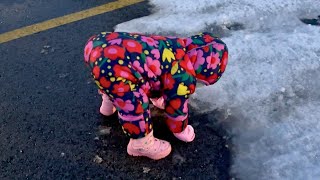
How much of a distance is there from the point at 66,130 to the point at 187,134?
681 mm

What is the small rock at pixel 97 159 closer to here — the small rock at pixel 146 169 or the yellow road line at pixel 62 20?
the small rock at pixel 146 169

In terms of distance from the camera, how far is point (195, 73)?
239cm

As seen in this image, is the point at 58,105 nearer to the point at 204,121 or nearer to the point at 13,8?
the point at 204,121

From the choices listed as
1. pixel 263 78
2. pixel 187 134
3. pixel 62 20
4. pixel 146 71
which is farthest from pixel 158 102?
pixel 62 20

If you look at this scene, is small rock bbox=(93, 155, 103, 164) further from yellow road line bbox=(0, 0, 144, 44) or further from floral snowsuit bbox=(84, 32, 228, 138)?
yellow road line bbox=(0, 0, 144, 44)

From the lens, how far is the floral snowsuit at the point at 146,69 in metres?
2.24

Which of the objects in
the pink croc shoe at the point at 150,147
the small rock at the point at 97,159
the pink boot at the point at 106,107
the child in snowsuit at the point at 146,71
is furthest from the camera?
the pink boot at the point at 106,107

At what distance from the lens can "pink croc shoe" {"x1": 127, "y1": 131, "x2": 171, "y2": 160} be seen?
96.9 inches

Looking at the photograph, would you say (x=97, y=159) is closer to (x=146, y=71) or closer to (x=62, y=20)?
(x=146, y=71)

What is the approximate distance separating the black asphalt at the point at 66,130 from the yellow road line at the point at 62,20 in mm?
83

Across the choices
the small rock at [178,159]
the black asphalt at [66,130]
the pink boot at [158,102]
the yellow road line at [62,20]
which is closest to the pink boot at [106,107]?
the black asphalt at [66,130]

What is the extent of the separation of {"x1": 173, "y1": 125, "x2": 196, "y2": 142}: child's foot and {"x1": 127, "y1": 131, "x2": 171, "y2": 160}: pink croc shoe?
0.09 metres

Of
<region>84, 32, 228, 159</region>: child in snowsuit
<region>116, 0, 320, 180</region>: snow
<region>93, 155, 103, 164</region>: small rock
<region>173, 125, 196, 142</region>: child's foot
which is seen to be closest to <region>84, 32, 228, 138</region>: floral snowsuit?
<region>84, 32, 228, 159</region>: child in snowsuit

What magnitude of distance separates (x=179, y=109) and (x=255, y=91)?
0.70 meters
